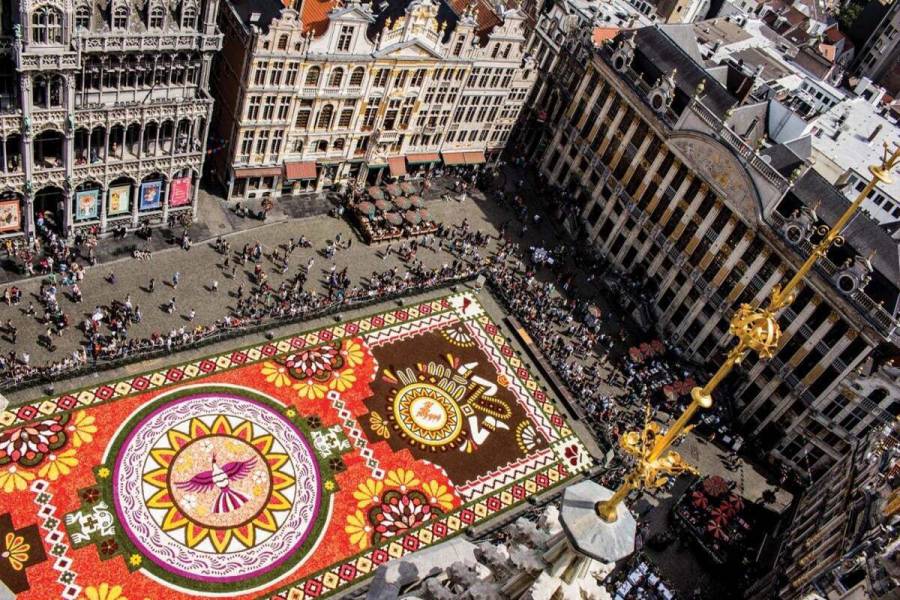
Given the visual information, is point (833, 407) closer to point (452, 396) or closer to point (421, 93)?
point (452, 396)

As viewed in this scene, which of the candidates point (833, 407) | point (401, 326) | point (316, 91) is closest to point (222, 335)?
point (401, 326)

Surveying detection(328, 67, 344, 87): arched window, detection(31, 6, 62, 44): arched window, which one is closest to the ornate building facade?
detection(31, 6, 62, 44): arched window

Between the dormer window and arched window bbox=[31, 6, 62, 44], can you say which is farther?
the dormer window

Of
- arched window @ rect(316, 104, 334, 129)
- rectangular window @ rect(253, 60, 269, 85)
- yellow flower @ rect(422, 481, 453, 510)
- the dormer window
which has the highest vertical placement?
the dormer window

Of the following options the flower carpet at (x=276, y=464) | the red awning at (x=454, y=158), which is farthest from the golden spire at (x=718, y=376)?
the red awning at (x=454, y=158)

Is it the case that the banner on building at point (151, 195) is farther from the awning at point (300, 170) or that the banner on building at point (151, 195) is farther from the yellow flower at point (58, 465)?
the yellow flower at point (58, 465)

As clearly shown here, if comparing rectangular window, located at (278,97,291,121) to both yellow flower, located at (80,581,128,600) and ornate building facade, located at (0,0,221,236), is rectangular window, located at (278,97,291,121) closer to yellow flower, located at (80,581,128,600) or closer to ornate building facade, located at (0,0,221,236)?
ornate building facade, located at (0,0,221,236)
